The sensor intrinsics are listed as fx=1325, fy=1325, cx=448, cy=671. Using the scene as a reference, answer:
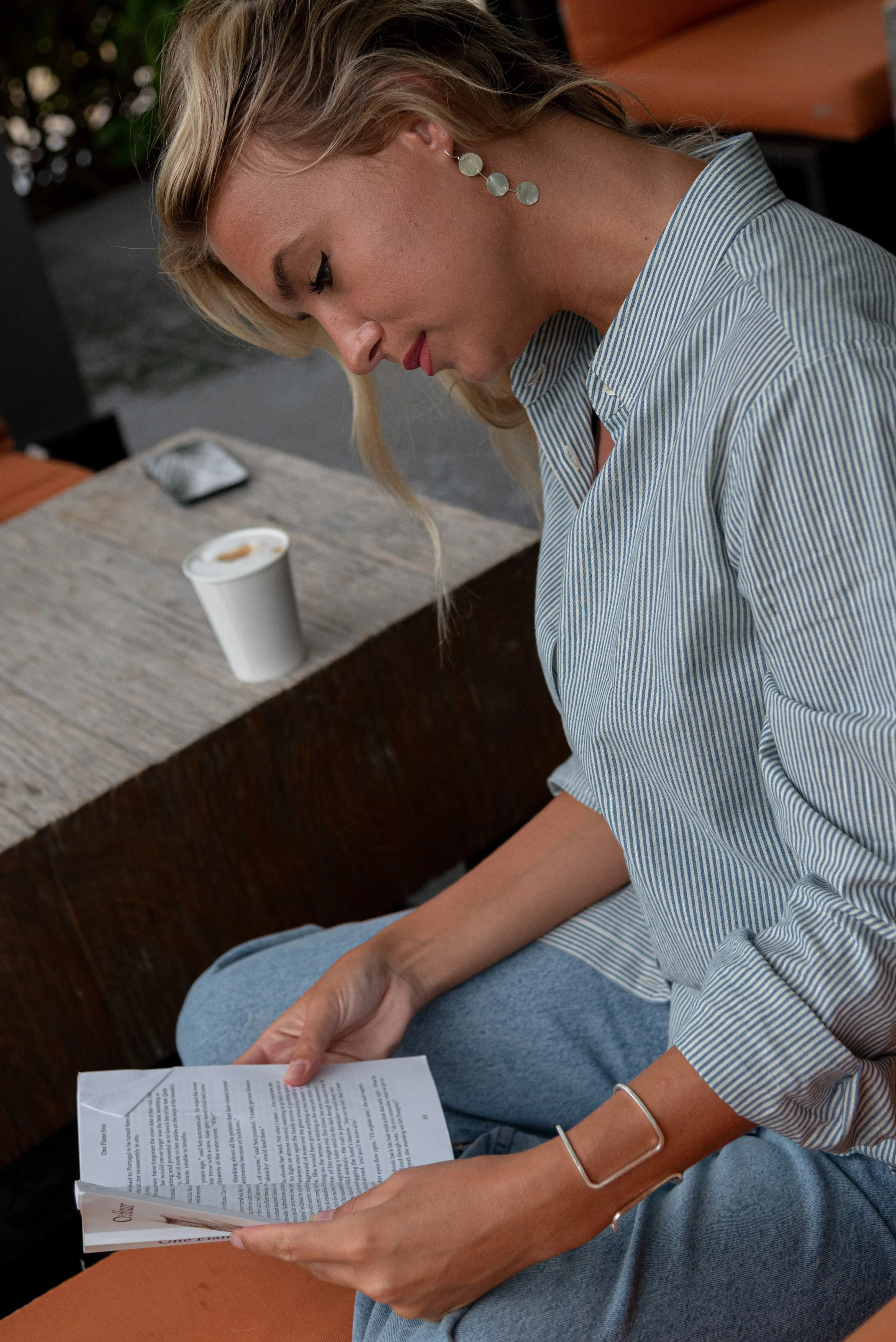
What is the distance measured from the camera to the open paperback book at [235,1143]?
788mm

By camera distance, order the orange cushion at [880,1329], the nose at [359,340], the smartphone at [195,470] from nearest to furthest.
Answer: the orange cushion at [880,1329] < the nose at [359,340] < the smartphone at [195,470]

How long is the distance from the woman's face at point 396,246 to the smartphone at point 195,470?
802 millimetres

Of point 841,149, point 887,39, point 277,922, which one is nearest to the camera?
point 277,922

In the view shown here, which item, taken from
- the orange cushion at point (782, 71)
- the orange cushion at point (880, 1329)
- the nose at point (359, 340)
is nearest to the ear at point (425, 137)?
the nose at point (359, 340)

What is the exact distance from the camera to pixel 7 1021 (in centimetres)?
120

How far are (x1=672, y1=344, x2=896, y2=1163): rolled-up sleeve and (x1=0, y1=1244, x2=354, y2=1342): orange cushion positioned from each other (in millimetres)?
329

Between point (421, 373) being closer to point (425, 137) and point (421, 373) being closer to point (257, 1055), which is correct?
point (425, 137)

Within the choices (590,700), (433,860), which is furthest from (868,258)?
(433,860)

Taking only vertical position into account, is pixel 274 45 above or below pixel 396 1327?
above

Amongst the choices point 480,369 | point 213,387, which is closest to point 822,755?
point 480,369

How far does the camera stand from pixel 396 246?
0.83m

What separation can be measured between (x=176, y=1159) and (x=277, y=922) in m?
0.50

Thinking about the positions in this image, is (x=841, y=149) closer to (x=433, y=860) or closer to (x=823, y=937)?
(x=433, y=860)

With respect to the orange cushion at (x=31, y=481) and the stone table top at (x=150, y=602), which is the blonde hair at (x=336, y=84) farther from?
the orange cushion at (x=31, y=481)
